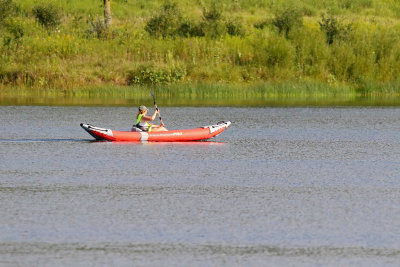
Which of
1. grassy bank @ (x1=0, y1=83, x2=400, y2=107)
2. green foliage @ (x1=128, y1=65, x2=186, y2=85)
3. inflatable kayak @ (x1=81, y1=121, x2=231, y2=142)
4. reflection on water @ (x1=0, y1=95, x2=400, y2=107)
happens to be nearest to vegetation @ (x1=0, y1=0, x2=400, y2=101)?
green foliage @ (x1=128, y1=65, x2=186, y2=85)

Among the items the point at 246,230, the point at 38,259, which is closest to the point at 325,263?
the point at 246,230

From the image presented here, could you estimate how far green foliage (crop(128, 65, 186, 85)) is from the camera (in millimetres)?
42188

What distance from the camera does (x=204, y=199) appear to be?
1546 cm

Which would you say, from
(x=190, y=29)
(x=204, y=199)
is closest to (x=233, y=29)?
(x=190, y=29)

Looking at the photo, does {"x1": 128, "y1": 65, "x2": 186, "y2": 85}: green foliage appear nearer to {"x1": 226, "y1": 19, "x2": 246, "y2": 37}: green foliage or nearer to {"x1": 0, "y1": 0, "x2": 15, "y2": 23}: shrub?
{"x1": 226, "y1": 19, "x2": 246, "y2": 37}: green foliage

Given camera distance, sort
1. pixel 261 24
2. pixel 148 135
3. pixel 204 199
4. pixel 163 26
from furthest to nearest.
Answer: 1. pixel 261 24
2. pixel 163 26
3. pixel 148 135
4. pixel 204 199

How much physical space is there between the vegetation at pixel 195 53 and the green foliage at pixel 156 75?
0.05 meters

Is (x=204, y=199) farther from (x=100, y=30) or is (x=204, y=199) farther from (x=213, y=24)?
(x=213, y=24)

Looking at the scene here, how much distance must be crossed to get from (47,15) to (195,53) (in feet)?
31.2

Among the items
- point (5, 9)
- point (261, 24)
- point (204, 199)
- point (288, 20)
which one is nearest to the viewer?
point (204, 199)

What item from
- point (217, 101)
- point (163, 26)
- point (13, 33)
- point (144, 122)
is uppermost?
point (163, 26)

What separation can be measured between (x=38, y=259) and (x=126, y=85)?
102ft

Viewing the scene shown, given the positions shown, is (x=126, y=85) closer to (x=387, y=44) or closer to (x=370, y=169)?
(x=387, y=44)

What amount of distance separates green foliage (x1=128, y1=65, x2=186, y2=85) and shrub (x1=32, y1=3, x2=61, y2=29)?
8.75 m
